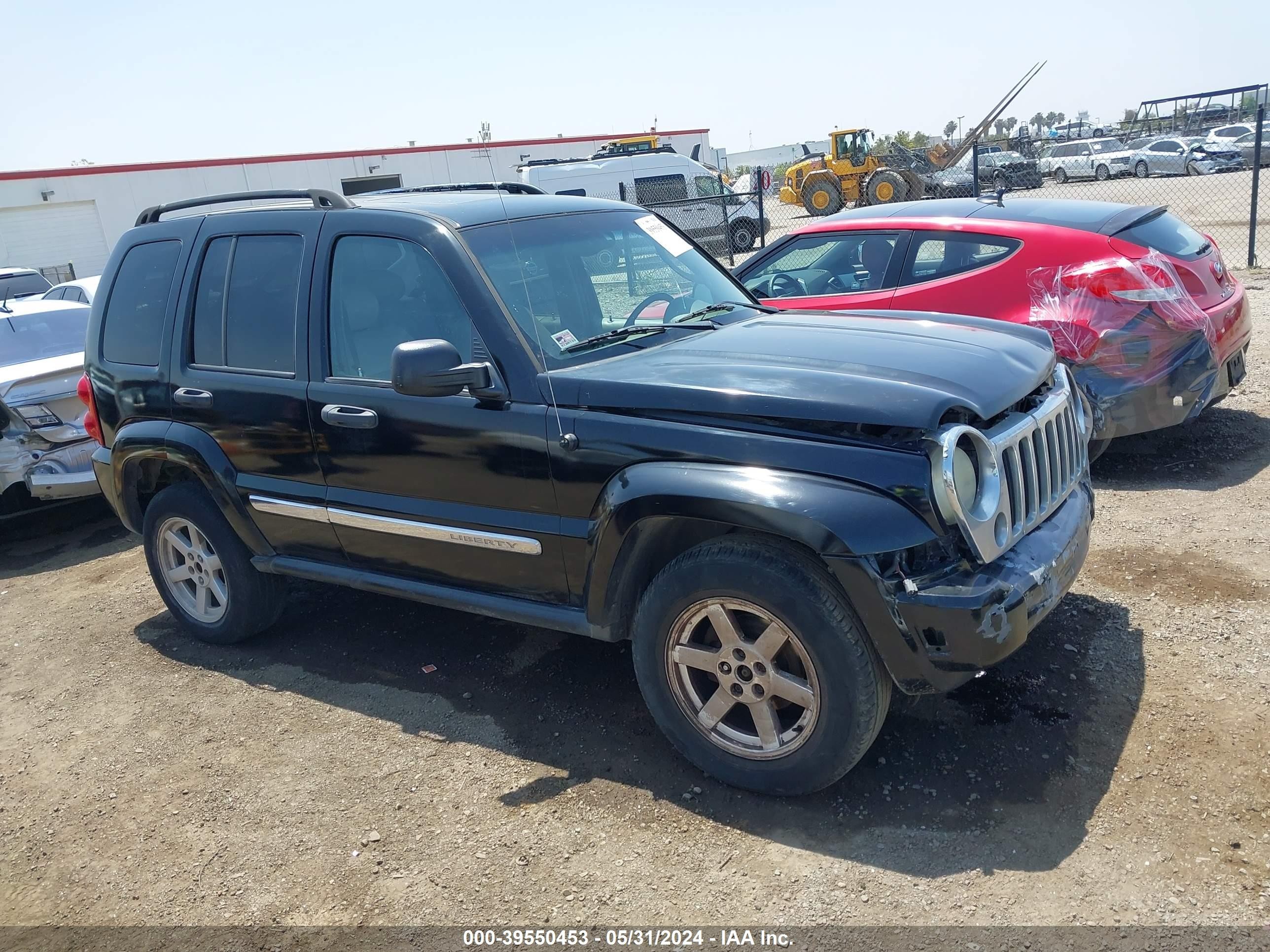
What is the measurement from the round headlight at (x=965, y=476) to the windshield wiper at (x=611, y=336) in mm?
1435

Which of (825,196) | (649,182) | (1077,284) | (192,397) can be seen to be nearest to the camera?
(192,397)

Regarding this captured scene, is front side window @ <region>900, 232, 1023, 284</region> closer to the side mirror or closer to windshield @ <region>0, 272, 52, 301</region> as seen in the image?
the side mirror

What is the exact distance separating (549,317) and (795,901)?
2.25m

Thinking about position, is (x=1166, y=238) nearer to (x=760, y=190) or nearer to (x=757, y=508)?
(x=757, y=508)

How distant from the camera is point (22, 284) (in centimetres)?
1633

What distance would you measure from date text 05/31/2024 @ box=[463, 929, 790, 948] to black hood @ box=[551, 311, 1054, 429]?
1519 mm

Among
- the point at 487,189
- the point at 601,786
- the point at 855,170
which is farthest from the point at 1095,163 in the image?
the point at 601,786

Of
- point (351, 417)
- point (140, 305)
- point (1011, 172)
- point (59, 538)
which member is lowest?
point (59, 538)

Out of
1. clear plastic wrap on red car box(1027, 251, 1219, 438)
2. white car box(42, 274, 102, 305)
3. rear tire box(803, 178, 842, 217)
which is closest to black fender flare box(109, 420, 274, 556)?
clear plastic wrap on red car box(1027, 251, 1219, 438)

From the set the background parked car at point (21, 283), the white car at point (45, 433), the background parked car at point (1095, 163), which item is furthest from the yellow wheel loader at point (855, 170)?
the white car at point (45, 433)

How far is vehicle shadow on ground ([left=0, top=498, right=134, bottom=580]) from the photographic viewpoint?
23.4 ft

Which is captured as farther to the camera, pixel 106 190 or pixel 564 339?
pixel 106 190

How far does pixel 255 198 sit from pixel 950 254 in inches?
161

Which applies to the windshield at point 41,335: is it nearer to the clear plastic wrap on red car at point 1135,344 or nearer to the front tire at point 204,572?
the front tire at point 204,572
